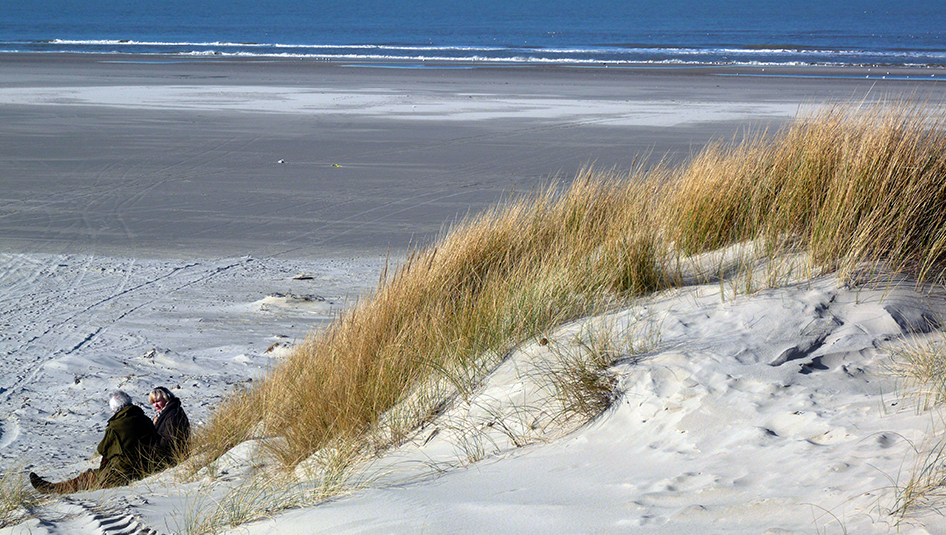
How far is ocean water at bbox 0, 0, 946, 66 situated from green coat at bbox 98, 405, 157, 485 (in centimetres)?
3822

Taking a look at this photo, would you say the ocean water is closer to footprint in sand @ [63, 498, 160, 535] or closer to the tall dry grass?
the tall dry grass

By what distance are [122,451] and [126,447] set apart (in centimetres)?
3

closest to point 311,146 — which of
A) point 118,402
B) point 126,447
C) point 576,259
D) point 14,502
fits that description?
point 118,402

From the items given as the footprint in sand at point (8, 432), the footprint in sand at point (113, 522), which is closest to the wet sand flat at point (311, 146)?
the footprint in sand at point (8, 432)

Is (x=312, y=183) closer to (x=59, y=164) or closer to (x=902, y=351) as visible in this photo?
(x=59, y=164)

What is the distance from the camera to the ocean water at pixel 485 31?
46000 mm

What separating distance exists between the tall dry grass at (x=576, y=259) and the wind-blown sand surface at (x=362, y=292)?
288 millimetres

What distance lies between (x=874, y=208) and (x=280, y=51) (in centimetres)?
4860

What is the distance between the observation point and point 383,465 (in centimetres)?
357

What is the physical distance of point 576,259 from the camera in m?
5.04

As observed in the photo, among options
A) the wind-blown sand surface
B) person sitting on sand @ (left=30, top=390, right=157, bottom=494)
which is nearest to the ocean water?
the wind-blown sand surface

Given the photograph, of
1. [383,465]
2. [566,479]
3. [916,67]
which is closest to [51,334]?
[383,465]

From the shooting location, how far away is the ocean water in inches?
1811

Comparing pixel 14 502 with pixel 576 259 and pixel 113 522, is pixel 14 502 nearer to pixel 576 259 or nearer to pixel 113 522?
pixel 113 522
